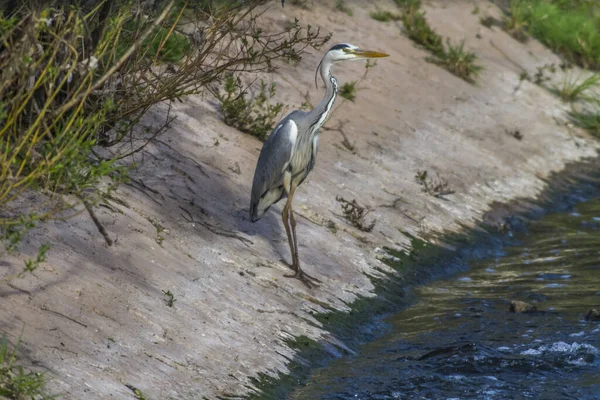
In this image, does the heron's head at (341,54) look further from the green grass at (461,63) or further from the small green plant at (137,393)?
the green grass at (461,63)

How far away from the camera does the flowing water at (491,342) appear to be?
696 cm

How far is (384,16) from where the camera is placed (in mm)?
15141

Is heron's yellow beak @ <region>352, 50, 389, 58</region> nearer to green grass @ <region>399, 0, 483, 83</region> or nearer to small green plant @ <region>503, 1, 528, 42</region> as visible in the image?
green grass @ <region>399, 0, 483, 83</region>

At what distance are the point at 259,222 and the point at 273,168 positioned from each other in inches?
29.8

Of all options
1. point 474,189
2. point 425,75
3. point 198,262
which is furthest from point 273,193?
point 425,75

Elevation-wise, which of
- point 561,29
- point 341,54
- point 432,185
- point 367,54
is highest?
point 561,29

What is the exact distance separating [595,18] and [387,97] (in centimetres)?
610

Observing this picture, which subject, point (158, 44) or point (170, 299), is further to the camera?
point (158, 44)

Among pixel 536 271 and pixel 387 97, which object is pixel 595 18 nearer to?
pixel 387 97

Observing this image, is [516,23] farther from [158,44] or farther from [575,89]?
[158,44]

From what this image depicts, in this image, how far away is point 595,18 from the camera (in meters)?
17.8

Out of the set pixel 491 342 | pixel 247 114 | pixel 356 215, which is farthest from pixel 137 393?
pixel 247 114

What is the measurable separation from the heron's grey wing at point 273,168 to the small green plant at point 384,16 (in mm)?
6707

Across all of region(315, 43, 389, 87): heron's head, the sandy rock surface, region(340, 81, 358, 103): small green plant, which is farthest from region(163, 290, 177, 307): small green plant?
region(340, 81, 358, 103): small green plant
